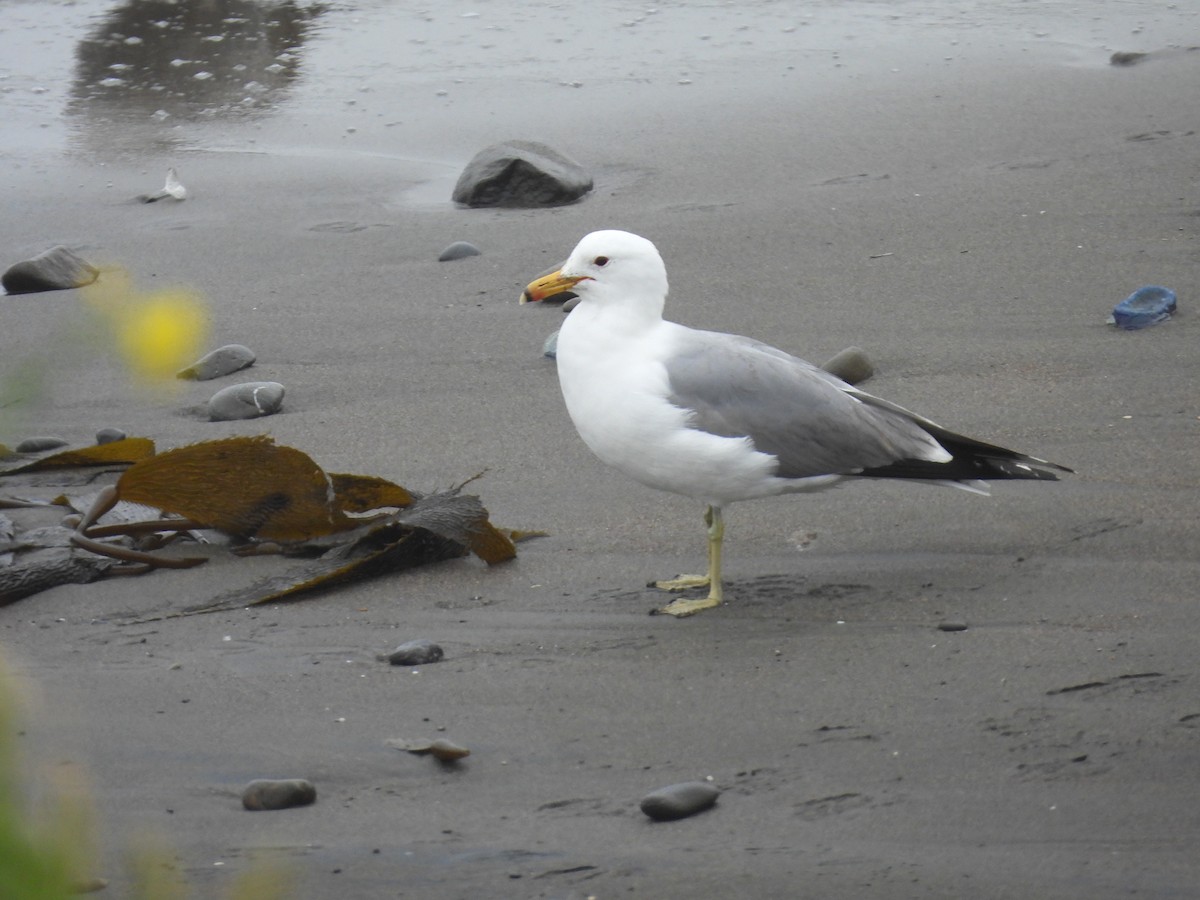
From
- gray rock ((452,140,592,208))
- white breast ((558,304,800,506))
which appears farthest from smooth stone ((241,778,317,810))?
gray rock ((452,140,592,208))

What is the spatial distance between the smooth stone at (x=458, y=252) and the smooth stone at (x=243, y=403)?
1.51 meters

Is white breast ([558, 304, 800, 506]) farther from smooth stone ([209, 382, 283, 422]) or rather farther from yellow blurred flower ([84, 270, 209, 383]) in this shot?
yellow blurred flower ([84, 270, 209, 383])

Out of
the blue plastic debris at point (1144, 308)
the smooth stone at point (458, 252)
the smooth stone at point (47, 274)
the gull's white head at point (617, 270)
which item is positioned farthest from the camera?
the smooth stone at point (458, 252)

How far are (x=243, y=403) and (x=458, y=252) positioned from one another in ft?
5.33

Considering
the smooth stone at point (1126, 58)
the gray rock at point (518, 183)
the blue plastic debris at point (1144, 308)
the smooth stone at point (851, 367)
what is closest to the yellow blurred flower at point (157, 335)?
the smooth stone at point (851, 367)

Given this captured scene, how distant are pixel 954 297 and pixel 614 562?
220 centimetres

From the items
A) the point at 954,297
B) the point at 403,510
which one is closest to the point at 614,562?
the point at 403,510

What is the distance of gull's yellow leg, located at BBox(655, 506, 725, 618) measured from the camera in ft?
12.2

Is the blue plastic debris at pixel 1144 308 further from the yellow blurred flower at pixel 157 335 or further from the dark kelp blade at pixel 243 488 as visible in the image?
the yellow blurred flower at pixel 157 335

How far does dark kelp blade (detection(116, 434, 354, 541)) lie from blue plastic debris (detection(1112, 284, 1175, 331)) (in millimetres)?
2749

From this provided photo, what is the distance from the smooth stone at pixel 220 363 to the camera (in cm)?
537

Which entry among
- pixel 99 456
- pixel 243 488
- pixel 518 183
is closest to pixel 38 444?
pixel 99 456

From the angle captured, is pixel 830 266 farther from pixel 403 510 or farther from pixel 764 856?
pixel 764 856

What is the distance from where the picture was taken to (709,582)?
3.93 meters
